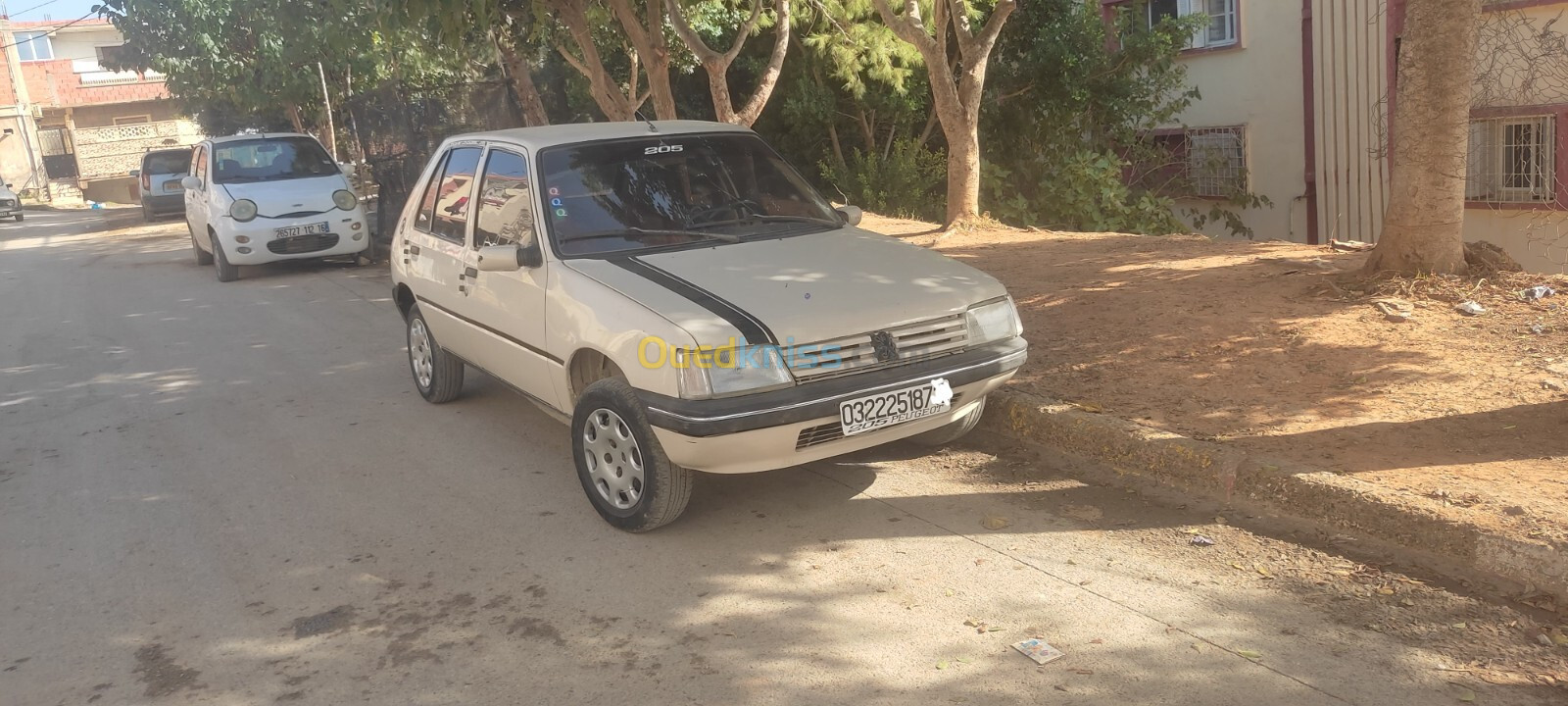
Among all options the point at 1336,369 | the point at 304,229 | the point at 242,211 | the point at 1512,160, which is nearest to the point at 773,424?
the point at 1336,369

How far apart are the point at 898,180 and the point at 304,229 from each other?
25.7 ft

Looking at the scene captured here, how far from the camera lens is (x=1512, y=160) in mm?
12742

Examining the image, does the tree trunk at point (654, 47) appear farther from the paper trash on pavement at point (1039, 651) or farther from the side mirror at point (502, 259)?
the paper trash on pavement at point (1039, 651)

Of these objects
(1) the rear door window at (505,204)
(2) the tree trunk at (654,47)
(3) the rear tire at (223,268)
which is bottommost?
(3) the rear tire at (223,268)

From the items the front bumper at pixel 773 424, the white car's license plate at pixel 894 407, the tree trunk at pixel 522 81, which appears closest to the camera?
the front bumper at pixel 773 424

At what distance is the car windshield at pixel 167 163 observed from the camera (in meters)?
26.4

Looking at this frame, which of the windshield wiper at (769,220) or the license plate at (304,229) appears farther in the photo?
the license plate at (304,229)

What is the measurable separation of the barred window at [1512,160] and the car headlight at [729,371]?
10950 mm

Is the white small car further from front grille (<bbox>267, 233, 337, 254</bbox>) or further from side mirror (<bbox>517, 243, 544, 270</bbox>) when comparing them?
side mirror (<bbox>517, 243, 544, 270</bbox>)

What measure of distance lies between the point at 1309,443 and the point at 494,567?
11.2 ft

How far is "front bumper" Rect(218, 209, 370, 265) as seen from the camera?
13.5 metres

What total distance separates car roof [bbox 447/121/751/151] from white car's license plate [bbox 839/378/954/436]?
6.93 ft

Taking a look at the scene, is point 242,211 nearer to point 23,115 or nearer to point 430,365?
point 430,365

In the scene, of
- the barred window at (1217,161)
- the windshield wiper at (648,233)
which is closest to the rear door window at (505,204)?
the windshield wiper at (648,233)
